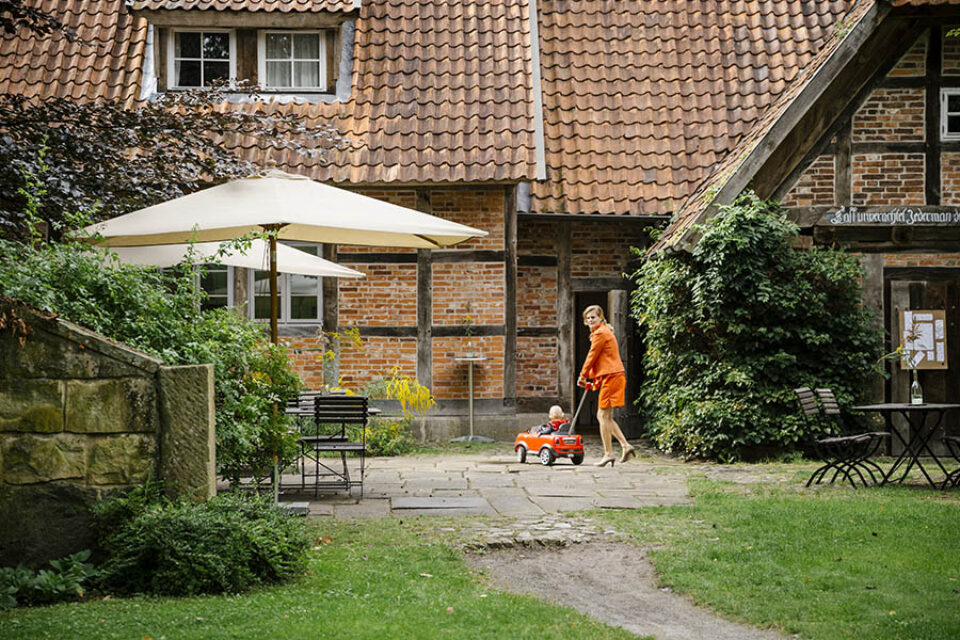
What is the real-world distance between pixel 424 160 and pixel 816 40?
6264mm

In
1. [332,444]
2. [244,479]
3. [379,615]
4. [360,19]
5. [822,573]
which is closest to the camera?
[379,615]

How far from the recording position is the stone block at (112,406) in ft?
17.9

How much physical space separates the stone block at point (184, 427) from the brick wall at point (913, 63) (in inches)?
391

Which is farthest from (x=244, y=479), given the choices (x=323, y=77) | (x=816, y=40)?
(x=816, y=40)

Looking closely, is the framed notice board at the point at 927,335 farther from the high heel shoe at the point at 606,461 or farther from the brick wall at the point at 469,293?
the brick wall at the point at 469,293

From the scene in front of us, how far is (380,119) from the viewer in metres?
13.4

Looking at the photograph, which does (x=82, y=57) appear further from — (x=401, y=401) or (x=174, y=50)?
(x=401, y=401)

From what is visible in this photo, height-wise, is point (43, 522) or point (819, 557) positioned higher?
point (43, 522)

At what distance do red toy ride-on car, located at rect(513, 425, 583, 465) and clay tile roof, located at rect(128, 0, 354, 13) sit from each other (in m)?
6.19

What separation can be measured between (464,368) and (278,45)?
197 inches

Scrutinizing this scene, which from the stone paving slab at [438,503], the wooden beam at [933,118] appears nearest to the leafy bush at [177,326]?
the stone paving slab at [438,503]

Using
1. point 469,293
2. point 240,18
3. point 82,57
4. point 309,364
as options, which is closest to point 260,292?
point 309,364

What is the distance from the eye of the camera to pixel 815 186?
12.3 meters

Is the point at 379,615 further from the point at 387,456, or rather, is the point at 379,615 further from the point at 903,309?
the point at 903,309
